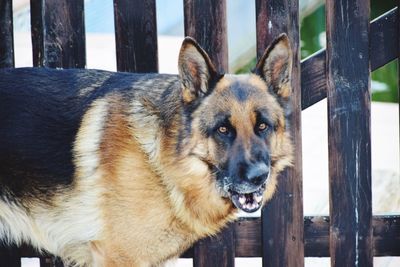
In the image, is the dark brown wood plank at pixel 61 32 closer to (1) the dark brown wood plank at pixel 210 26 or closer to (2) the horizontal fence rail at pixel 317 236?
(1) the dark brown wood plank at pixel 210 26

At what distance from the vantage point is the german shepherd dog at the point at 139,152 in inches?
148

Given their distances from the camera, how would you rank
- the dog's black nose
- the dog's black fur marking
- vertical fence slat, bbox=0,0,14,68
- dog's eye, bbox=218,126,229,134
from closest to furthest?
1. the dog's black nose
2. dog's eye, bbox=218,126,229,134
3. the dog's black fur marking
4. vertical fence slat, bbox=0,0,14,68

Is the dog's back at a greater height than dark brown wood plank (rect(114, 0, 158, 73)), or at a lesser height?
lesser

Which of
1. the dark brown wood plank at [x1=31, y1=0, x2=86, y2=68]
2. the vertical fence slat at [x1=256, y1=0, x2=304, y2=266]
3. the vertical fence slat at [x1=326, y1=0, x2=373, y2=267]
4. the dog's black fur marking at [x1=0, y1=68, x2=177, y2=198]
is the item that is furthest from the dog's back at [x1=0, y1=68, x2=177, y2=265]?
the vertical fence slat at [x1=326, y1=0, x2=373, y2=267]

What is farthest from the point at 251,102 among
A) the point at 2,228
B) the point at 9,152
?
the point at 2,228

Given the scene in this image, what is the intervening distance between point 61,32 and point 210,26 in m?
0.84

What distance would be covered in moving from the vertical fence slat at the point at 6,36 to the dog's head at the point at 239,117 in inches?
48.8

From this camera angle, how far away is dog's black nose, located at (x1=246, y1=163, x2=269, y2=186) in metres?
3.61

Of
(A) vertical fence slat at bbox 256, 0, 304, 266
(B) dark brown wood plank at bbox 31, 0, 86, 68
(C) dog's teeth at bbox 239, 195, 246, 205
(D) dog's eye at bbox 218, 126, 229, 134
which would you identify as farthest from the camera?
(B) dark brown wood plank at bbox 31, 0, 86, 68

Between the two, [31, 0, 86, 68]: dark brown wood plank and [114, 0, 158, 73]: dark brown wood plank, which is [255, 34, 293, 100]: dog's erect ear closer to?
[114, 0, 158, 73]: dark brown wood plank

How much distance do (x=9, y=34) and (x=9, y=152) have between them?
0.83m

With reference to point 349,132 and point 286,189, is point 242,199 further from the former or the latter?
point 349,132

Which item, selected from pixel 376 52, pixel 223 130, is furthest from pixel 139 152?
pixel 376 52

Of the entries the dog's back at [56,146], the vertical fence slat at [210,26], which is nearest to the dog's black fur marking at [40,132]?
the dog's back at [56,146]
